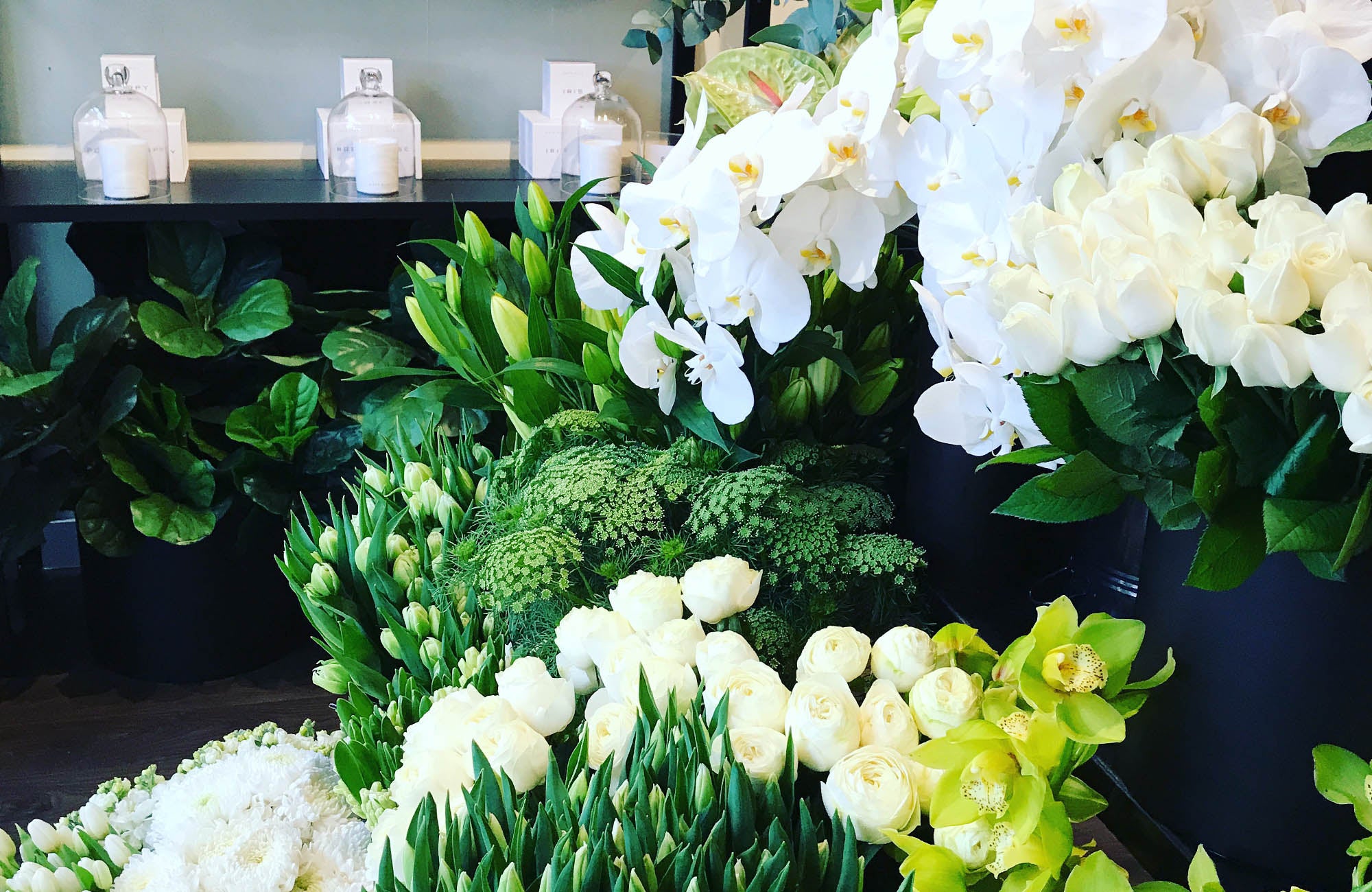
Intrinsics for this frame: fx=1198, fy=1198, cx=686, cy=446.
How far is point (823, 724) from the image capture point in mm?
592

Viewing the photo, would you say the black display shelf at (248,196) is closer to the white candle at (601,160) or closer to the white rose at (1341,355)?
the white candle at (601,160)

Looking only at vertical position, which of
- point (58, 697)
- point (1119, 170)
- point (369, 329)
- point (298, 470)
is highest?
point (1119, 170)

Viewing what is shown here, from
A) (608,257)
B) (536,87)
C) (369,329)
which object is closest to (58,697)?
(369,329)

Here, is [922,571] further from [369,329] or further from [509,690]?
[369,329]

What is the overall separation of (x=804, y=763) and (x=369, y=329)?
6.06ft

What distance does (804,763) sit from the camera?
2.02 feet

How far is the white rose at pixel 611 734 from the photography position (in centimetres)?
62

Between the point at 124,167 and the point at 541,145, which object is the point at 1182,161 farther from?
the point at 541,145

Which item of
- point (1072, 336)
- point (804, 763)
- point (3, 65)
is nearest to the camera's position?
point (1072, 336)

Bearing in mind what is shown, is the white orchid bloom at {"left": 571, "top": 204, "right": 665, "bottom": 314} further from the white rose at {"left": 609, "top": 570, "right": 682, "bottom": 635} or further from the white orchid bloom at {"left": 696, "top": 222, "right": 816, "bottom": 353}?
the white rose at {"left": 609, "top": 570, "right": 682, "bottom": 635}

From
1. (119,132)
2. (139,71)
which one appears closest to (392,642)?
(119,132)

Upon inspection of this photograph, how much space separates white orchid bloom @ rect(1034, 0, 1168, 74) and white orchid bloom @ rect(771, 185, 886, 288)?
0.58 ft

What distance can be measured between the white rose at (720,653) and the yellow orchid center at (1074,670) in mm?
182

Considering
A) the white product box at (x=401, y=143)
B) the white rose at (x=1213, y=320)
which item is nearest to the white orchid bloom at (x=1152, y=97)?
the white rose at (x=1213, y=320)
